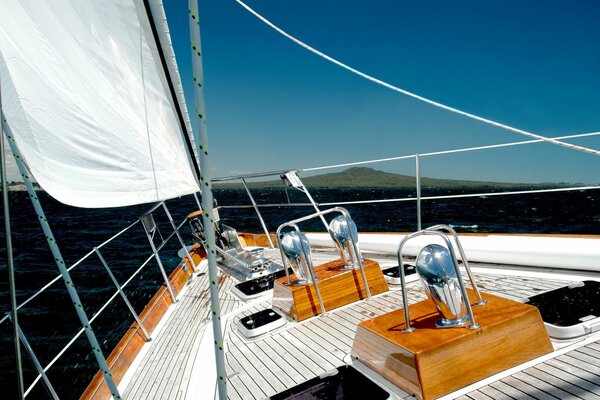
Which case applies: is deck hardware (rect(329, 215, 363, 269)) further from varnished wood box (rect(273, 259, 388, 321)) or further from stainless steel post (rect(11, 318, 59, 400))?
stainless steel post (rect(11, 318, 59, 400))

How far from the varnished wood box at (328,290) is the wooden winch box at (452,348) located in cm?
95

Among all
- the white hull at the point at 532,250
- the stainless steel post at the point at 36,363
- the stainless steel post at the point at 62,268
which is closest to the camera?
the stainless steel post at the point at 62,268

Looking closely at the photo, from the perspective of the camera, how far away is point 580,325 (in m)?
2.23

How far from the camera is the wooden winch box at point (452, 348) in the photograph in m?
1.88

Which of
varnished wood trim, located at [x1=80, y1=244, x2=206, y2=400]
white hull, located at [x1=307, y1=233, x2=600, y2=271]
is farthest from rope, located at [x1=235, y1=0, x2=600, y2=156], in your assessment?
varnished wood trim, located at [x1=80, y1=244, x2=206, y2=400]

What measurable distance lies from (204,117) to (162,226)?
20.7m

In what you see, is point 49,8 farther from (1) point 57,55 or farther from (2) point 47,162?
(2) point 47,162

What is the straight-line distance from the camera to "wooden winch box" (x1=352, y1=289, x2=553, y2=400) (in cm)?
188

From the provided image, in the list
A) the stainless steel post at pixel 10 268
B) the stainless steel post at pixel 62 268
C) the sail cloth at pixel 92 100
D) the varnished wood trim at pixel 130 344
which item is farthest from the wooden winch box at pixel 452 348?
the sail cloth at pixel 92 100

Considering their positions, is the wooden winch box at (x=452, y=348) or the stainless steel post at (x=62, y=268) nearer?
the stainless steel post at (x=62, y=268)

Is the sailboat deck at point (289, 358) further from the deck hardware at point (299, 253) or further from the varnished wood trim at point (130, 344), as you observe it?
the deck hardware at point (299, 253)

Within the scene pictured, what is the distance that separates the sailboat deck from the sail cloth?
1.23 meters

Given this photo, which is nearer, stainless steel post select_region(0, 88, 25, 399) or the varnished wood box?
stainless steel post select_region(0, 88, 25, 399)

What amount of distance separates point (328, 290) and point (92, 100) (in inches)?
89.1
